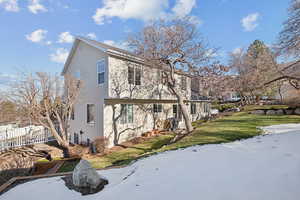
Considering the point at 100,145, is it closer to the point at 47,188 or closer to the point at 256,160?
the point at 47,188

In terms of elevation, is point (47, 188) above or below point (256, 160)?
below

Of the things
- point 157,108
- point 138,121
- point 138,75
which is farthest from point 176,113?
point 138,75

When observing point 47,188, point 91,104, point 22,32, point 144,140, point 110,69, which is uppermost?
point 22,32

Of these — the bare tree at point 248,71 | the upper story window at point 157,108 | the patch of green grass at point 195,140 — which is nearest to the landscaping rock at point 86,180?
the patch of green grass at point 195,140

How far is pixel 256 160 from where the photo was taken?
11.8 ft

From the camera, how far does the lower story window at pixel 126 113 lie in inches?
424

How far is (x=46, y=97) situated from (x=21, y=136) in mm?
3699

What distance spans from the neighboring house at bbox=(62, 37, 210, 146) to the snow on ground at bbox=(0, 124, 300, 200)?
21.2 feet

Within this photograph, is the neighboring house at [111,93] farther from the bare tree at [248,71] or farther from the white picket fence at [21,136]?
the bare tree at [248,71]

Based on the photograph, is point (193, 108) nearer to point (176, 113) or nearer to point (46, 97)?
point (176, 113)

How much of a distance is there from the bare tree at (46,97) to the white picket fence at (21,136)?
215 cm

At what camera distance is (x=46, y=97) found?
8.76m

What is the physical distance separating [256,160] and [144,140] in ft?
26.6

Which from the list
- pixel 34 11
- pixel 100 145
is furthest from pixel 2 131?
pixel 34 11
